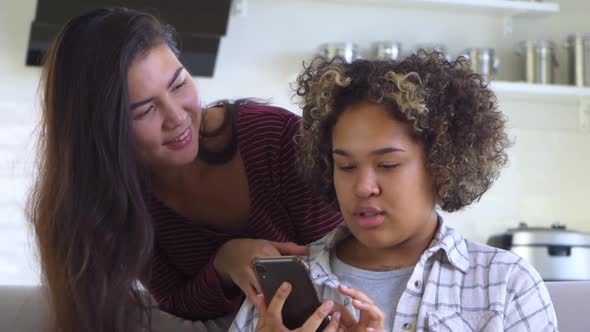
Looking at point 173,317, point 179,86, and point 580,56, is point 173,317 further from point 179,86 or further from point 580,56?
point 580,56

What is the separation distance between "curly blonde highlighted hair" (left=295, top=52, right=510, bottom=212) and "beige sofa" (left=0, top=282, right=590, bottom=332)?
0.29 metres

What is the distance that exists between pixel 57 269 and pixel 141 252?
16 centimetres

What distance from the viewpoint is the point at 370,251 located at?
139 centimetres

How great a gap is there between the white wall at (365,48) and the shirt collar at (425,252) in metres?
1.82

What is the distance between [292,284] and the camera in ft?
3.99

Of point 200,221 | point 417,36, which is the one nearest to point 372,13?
point 417,36

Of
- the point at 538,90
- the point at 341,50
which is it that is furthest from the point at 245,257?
the point at 538,90

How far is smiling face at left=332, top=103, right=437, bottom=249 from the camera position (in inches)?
49.4

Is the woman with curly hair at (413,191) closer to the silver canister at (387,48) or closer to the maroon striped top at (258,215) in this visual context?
the maroon striped top at (258,215)

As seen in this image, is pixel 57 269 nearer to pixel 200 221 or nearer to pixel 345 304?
pixel 200 221

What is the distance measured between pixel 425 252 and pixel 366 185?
Answer: 0.52ft

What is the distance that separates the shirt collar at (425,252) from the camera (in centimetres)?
132

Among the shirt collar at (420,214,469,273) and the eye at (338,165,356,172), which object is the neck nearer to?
the shirt collar at (420,214,469,273)

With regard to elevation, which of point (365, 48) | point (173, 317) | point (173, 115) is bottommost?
point (173, 317)
